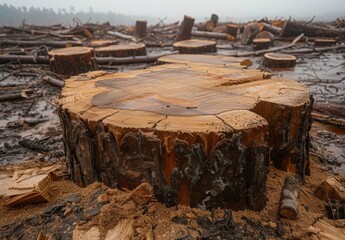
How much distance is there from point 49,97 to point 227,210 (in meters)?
4.55

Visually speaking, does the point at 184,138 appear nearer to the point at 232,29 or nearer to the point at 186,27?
the point at 186,27

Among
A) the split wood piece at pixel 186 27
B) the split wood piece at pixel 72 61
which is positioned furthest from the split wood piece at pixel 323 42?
the split wood piece at pixel 72 61

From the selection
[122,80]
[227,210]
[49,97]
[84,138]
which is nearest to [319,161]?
[227,210]

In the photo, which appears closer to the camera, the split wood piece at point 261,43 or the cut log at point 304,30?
the split wood piece at point 261,43

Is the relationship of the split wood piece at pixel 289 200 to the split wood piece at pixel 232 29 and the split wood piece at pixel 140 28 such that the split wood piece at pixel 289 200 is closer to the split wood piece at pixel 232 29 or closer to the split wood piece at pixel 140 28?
the split wood piece at pixel 140 28

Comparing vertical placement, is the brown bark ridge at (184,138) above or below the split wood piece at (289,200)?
above

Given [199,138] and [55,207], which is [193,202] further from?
[55,207]

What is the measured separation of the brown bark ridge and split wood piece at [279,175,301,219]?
137mm

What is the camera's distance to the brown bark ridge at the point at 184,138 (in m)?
1.50

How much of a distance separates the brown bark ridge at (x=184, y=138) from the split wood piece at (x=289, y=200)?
0.45 feet

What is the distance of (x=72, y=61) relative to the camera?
19.0 ft

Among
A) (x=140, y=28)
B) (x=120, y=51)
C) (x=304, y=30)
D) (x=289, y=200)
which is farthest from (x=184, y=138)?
(x=304, y=30)

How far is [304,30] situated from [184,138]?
1387cm

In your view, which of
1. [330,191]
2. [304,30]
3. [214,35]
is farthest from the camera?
[214,35]
